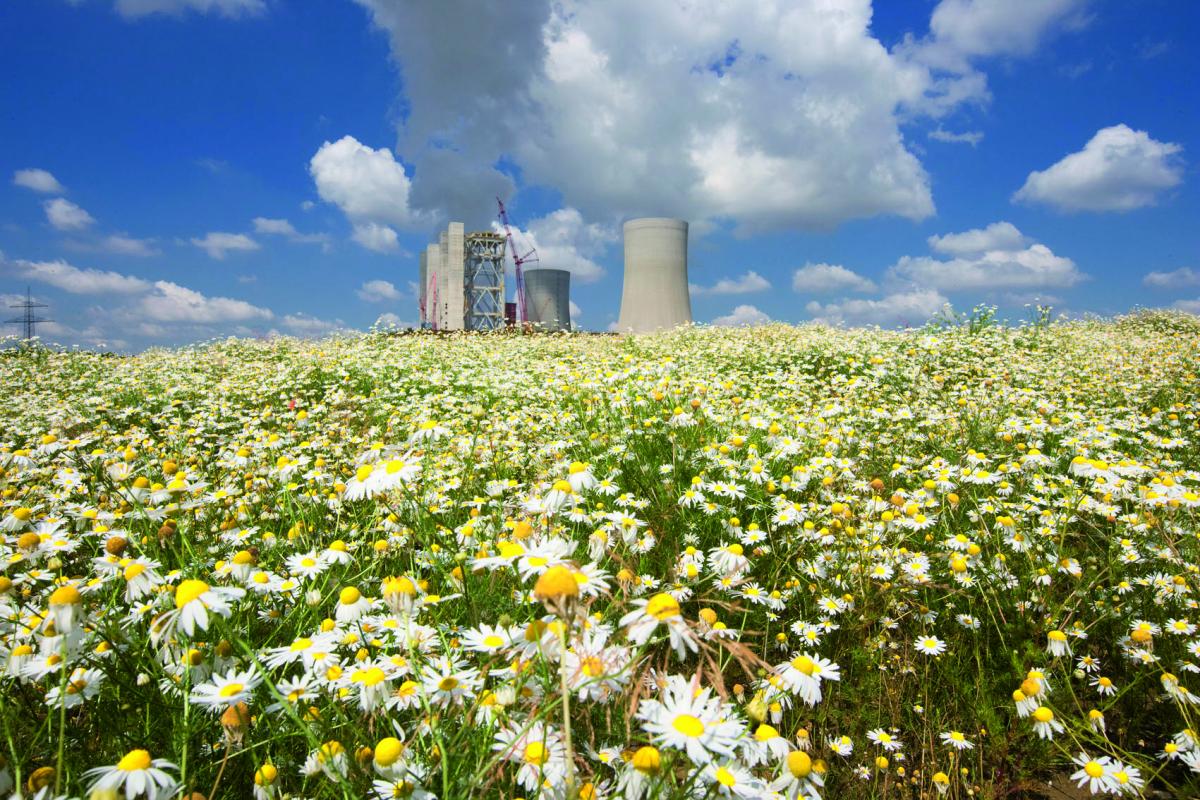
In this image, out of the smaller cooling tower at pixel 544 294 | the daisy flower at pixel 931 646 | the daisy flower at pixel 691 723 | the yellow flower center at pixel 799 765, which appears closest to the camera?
the daisy flower at pixel 691 723

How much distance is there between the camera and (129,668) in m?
1.35

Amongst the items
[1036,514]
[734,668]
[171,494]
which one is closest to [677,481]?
[734,668]

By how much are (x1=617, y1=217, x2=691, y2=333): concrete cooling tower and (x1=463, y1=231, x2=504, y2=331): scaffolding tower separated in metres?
13.2

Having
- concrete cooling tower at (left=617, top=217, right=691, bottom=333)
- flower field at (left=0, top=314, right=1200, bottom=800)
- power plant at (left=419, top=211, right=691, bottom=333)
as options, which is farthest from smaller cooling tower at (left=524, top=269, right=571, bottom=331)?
flower field at (left=0, top=314, right=1200, bottom=800)

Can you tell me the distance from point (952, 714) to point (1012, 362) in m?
6.86

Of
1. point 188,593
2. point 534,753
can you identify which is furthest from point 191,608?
point 534,753

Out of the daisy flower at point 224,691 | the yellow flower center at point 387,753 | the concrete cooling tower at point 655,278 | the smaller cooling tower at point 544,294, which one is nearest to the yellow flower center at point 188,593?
the daisy flower at point 224,691

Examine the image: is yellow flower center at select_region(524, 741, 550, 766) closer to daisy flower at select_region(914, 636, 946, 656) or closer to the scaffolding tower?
daisy flower at select_region(914, 636, 946, 656)

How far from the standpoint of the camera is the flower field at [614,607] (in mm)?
1105

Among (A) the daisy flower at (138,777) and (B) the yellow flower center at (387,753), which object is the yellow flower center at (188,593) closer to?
(A) the daisy flower at (138,777)

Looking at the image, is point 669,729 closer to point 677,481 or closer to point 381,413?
point 677,481

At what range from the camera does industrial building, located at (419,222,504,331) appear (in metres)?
32.7

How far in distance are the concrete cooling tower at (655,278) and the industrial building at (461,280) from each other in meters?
11.7

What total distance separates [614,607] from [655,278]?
70.9ft
